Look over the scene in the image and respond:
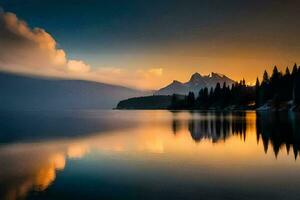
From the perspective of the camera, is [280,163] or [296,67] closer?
[280,163]

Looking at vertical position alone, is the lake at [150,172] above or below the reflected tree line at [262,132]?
below

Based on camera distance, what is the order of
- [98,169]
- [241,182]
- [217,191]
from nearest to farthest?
[217,191] → [241,182] → [98,169]

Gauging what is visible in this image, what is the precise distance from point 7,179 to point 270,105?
168 m

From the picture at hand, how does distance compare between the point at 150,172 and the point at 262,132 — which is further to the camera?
the point at 262,132

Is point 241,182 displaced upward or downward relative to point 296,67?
downward

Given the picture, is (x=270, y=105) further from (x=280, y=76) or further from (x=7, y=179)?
(x=7, y=179)

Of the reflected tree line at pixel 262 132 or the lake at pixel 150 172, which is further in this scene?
the reflected tree line at pixel 262 132

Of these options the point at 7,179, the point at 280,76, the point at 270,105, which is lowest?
the point at 7,179

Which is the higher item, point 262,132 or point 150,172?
point 262,132

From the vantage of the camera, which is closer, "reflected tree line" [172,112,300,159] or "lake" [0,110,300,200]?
"lake" [0,110,300,200]

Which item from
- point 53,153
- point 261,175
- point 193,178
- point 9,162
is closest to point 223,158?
point 261,175

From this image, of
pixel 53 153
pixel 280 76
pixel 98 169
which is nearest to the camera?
pixel 98 169

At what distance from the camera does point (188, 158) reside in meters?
27.7

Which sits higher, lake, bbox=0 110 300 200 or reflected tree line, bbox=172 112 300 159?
reflected tree line, bbox=172 112 300 159
